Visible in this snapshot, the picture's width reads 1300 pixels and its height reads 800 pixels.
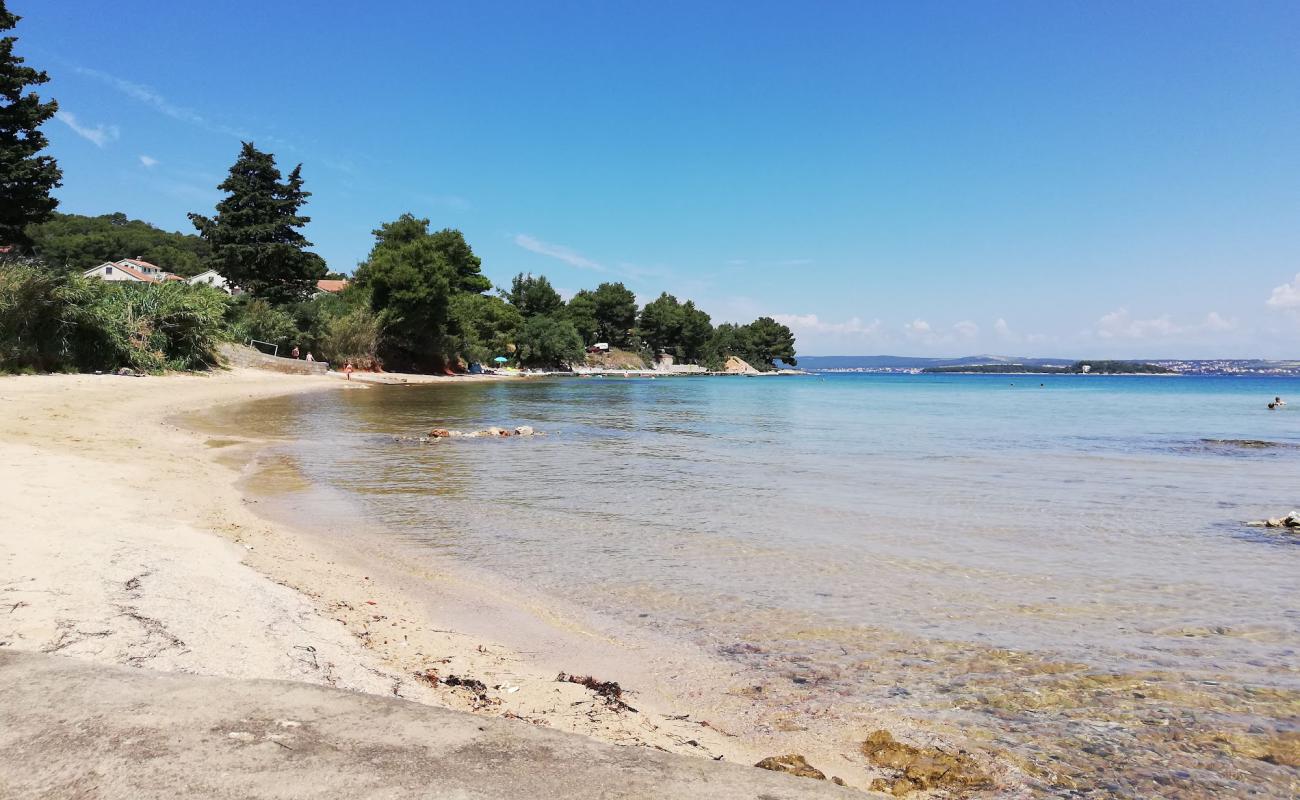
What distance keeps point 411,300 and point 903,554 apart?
5707 centimetres

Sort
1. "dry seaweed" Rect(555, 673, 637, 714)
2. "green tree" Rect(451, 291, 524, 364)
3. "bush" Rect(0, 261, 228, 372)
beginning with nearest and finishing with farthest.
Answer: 1. "dry seaweed" Rect(555, 673, 637, 714)
2. "bush" Rect(0, 261, 228, 372)
3. "green tree" Rect(451, 291, 524, 364)

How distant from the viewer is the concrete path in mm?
2066

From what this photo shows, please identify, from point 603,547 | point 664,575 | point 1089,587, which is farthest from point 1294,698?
point 603,547

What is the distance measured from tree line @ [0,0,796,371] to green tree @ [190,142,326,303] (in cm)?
10

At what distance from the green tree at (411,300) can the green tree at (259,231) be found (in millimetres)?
6078

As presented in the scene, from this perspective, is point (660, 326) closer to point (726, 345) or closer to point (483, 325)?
point (726, 345)

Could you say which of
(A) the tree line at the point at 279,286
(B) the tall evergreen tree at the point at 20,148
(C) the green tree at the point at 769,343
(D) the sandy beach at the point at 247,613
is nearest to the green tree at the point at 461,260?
(A) the tree line at the point at 279,286

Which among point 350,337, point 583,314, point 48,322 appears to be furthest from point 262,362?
point 583,314

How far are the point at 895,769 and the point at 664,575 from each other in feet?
12.0

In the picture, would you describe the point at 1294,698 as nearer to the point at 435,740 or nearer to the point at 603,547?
the point at 435,740

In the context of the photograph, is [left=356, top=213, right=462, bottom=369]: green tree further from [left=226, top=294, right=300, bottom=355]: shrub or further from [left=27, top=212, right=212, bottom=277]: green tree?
[left=27, top=212, right=212, bottom=277]: green tree

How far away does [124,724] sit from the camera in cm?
239

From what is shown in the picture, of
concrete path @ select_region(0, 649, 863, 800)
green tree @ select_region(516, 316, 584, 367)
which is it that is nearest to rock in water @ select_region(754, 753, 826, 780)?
concrete path @ select_region(0, 649, 863, 800)

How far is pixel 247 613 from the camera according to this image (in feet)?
15.6
